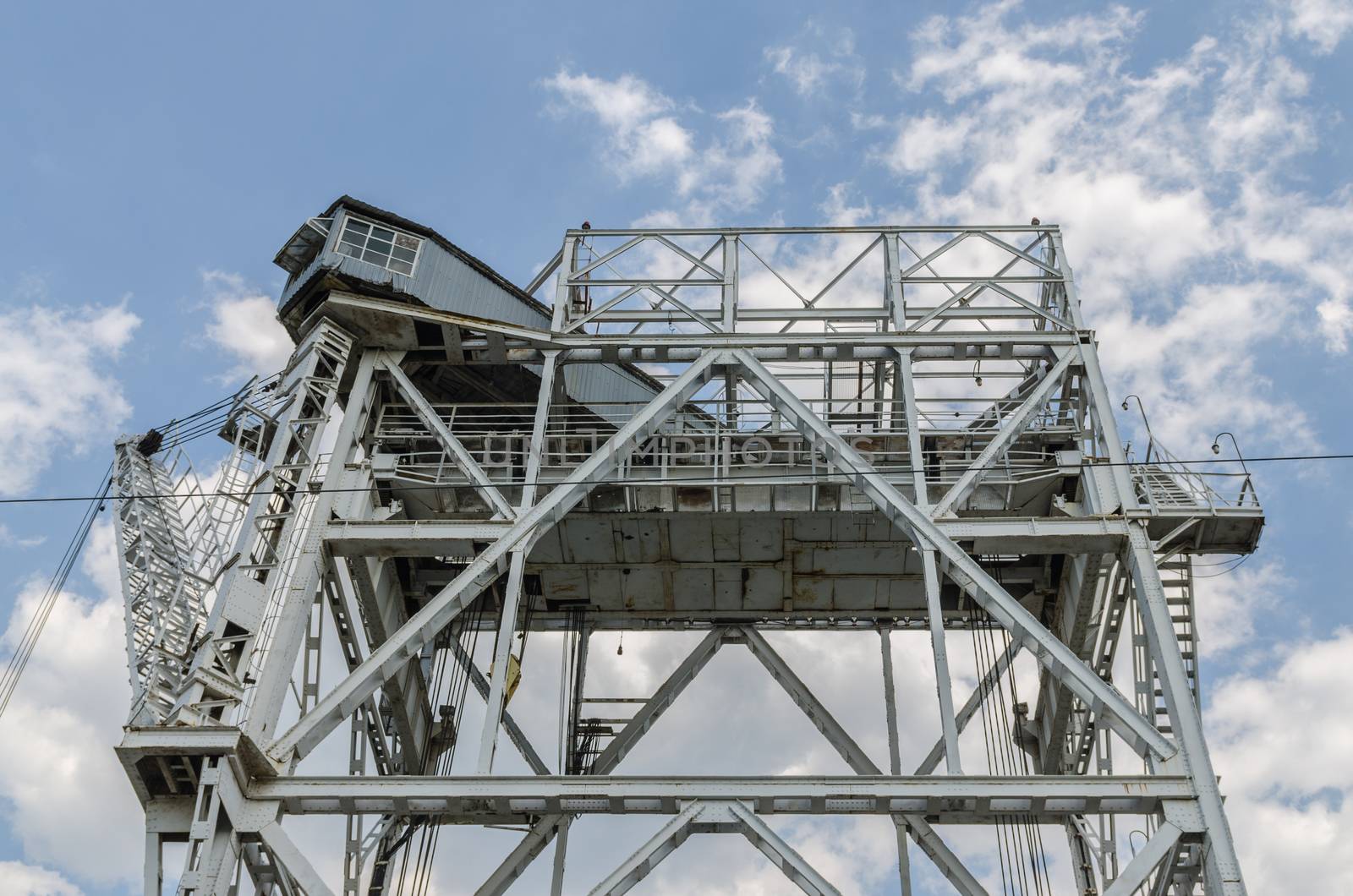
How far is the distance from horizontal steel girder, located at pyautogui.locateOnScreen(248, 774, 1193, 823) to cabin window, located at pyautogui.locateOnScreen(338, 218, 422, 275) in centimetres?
1001

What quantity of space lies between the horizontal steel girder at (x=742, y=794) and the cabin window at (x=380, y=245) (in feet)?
32.8

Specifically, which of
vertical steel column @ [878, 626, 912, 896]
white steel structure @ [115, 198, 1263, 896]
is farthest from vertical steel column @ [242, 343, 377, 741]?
vertical steel column @ [878, 626, 912, 896]

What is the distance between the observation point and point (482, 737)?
18438 millimetres

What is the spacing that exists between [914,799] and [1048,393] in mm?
8025

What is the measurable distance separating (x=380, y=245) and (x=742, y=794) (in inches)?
483

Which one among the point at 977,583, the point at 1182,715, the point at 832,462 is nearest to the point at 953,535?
the point at 977,583

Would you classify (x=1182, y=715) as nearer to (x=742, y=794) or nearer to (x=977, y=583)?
(x=977, y=583)

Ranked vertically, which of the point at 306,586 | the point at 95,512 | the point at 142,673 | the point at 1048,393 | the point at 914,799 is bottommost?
the point at 914,799

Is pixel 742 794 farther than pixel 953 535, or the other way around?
Answer: pixel 953 535

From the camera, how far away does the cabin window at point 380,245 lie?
24594 mm

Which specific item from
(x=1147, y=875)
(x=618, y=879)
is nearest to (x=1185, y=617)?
(x=1147, y=875)

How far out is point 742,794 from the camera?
58.3 feet

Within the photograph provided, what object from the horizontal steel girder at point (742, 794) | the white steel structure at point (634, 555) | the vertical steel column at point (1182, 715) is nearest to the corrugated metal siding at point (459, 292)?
the white steel structure at point (634, 555)

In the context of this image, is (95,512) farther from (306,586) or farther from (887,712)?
(887,712)
